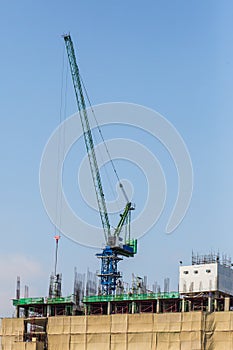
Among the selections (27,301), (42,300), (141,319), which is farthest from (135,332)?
(27,301)

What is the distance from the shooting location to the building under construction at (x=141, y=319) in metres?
118

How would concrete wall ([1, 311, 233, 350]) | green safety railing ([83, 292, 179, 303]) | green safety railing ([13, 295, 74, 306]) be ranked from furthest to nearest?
green safety railing ([13, 295, 74, 306]) < green safety railing ([83, 292, 179, 303]) < concrete wall ([1, 311, 233, 350])

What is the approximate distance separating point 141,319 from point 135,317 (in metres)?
1.11

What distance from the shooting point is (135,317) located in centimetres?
12419

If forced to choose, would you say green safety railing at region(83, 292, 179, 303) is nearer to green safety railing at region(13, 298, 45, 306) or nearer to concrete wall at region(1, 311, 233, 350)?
concrete wall at region(1, 311, 233, 350)

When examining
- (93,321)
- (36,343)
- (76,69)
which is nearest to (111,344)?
(93,321)

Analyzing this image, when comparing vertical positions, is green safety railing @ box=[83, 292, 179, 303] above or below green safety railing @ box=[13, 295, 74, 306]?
above

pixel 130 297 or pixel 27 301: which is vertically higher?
pixel 130 297

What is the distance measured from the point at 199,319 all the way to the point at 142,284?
24.0 meters

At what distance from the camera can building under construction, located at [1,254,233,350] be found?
118 metres

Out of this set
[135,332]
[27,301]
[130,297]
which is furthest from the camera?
[27,301]

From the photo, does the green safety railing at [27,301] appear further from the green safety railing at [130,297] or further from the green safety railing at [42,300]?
the green safety railing at [130,297]

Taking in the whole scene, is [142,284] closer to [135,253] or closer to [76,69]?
[135,253]

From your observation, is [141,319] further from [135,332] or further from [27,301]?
[27,301]
